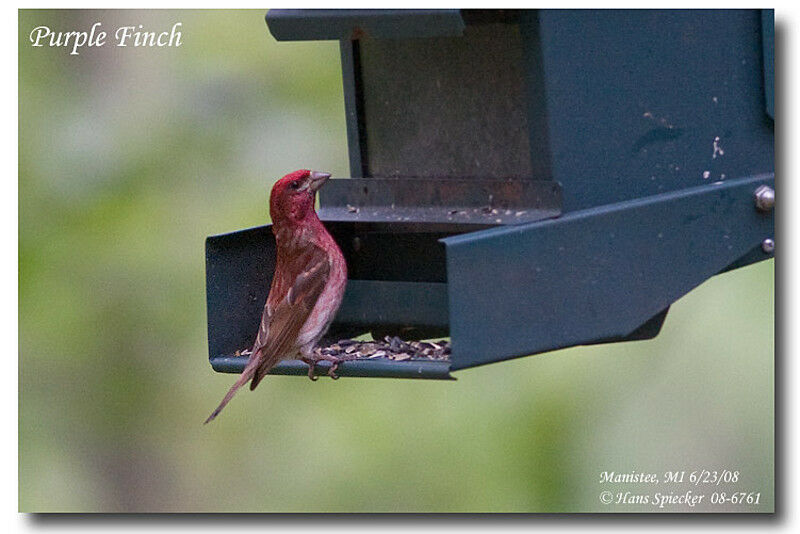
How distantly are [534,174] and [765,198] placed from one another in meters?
0.74

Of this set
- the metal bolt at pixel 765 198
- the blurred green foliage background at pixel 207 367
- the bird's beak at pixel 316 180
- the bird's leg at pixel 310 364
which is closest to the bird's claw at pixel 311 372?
the bird's leg at pixel 310 364

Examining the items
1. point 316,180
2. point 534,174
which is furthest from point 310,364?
point 534,174

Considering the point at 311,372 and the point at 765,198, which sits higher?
the point at 765,198

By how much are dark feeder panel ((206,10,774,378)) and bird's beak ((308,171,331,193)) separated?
109 mm

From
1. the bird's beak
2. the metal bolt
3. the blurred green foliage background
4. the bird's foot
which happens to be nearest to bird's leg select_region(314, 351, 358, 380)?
the bird's foot

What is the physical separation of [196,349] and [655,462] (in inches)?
92.4

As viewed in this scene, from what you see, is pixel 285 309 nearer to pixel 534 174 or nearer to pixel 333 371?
pixel 333 371

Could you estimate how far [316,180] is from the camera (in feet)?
16.8

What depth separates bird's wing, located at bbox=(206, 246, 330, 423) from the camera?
479cm

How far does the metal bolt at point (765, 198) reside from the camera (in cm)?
482

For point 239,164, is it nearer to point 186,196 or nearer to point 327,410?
point 186,196

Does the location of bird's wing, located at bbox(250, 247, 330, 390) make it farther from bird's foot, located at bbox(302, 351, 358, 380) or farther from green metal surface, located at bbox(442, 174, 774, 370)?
green metal surface, located at bbox(442, 174, 774, 370)

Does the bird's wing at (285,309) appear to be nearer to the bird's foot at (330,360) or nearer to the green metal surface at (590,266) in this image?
the bird's foot at (330,360)

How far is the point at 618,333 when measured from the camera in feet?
14.9
